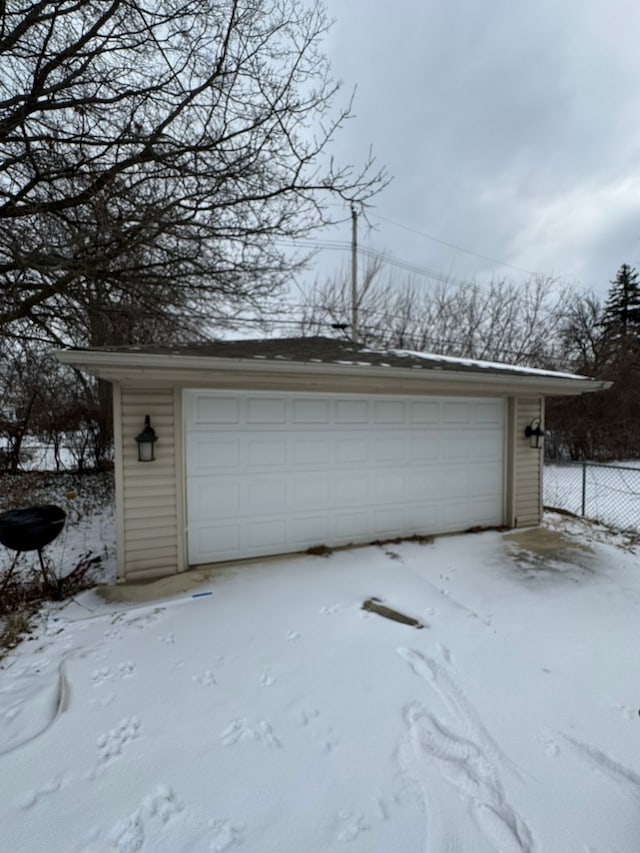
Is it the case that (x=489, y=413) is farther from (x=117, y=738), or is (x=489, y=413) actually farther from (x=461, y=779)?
(x=117, y=738)

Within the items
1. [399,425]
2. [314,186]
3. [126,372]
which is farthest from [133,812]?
[314,186]

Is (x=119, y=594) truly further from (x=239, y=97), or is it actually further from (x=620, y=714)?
(x=239, y=97)

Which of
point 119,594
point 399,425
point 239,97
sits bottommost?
point 119,594

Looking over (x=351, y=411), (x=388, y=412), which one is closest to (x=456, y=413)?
(x=388, y=412)

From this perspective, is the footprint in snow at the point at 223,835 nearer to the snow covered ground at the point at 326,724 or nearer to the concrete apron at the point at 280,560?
the snow covered ground at the point at 326,724

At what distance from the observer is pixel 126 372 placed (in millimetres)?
3781

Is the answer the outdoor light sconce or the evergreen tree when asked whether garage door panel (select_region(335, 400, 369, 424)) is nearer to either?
the outdoor light sconce

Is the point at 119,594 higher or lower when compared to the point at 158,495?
lower

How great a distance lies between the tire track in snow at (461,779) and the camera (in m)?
1.58

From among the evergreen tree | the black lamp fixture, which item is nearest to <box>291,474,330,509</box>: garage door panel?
the black lamp fixture

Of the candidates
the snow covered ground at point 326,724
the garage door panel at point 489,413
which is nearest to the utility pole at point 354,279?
the garage door panel at point 489,413

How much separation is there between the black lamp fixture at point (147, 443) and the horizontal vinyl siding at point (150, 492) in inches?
3.1

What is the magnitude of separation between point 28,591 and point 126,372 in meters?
2.38

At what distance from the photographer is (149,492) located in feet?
13.7
